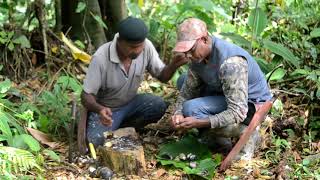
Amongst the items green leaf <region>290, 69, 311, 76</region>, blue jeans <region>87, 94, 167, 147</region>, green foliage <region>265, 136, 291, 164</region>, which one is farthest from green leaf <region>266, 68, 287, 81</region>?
blue jeans <region>87, 94, 167, 147</region>

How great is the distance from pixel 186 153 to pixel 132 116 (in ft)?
2.26

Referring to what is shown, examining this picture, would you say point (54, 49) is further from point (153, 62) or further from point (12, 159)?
point (12, 159)

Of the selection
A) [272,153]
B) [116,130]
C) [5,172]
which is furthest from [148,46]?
[5,172]

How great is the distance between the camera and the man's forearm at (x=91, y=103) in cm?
411

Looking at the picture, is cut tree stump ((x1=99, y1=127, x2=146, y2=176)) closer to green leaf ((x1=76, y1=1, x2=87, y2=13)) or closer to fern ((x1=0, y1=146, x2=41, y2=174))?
fern ((x1=0, y1=146, x2=41, y2=174))

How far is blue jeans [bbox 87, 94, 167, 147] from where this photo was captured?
4.41 m

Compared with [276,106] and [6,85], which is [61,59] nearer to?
[6,85]

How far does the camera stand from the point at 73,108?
442 cm

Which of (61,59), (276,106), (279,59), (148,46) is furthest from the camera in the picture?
(61,59)

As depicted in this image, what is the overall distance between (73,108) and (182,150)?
38.2 inches

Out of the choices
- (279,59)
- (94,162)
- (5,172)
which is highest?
(279,59)

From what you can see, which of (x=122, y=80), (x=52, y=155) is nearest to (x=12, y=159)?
(x=52, y=155)

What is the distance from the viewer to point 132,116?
463cm

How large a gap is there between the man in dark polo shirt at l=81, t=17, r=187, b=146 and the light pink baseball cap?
263 millimetres
